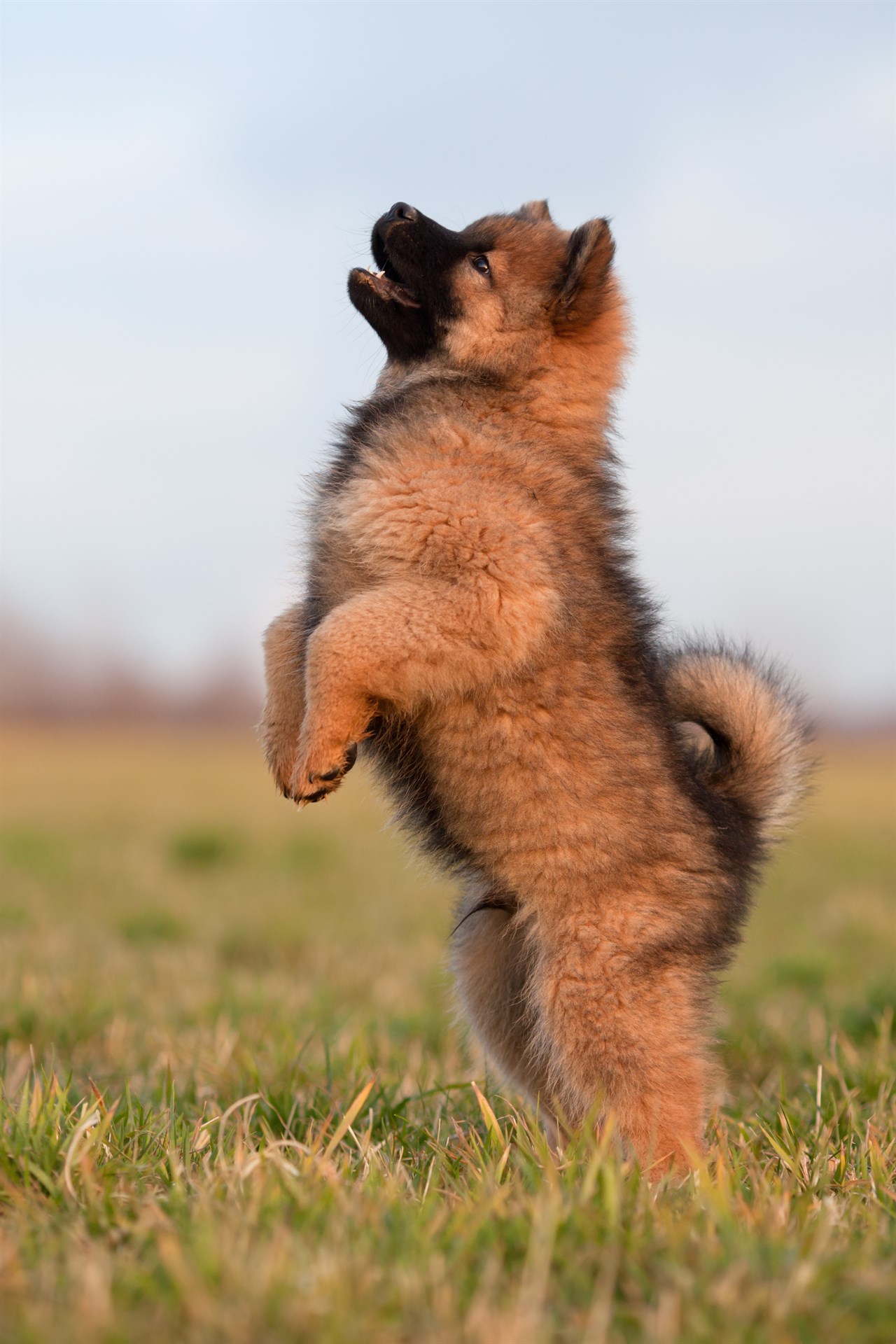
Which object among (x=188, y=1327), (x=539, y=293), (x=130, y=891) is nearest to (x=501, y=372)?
(x=539, y=293)

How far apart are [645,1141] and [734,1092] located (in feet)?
3.98

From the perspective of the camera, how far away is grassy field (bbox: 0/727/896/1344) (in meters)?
1.79

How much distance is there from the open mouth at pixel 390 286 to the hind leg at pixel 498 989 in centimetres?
177

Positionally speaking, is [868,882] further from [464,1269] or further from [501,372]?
[464,1269]

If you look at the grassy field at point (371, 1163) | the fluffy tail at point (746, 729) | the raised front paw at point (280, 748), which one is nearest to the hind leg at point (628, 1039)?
the grassy field at point (371, 1163)

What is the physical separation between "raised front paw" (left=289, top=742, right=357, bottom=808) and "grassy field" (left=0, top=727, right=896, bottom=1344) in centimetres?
48

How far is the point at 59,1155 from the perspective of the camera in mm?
2443

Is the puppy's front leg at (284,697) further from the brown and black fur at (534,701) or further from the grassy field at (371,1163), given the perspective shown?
the grassy field at (371,1163)

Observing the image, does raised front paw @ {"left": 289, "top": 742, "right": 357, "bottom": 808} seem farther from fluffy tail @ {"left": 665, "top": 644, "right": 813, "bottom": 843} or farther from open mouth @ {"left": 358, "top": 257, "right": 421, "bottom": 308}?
open mouth @ {"left": 358, "top": 257, "right": 421, "bottom": 308}

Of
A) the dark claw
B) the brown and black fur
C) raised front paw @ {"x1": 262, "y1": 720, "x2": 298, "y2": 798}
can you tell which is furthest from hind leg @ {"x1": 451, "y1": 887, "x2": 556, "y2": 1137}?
raised front paw @ {"x1": 262, "y1": 720, "x2": 298, "y2": 798}

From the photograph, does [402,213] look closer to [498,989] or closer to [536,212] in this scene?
[536,212]

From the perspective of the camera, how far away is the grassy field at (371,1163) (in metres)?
1.79

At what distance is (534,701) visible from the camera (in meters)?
3.30

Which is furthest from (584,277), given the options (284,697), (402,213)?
(284,697)
